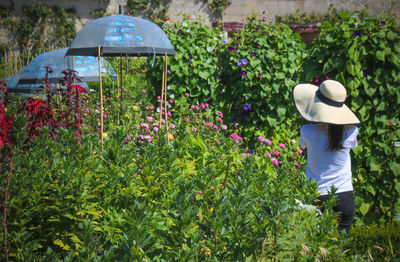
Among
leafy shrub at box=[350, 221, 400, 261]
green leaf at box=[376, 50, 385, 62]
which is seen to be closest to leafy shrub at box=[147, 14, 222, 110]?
green leaf at box=[376, 50, 385, 62]

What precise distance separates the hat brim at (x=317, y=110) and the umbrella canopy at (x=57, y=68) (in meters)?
3.12

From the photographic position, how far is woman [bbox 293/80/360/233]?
247 centimetres

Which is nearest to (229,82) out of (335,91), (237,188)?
(335,91)

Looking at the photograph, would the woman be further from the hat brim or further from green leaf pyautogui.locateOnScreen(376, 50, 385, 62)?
green leaf pyautogui.locateOnScreen(376, 50, 385, 62)

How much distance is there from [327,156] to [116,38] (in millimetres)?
2250

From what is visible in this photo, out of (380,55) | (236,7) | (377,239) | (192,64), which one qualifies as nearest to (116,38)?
(192,64)

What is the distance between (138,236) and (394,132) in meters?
3.07

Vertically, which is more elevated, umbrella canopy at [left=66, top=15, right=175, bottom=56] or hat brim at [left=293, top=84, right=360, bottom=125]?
umbrella canopy at [left=66, top=15, right=175, bottom=56]

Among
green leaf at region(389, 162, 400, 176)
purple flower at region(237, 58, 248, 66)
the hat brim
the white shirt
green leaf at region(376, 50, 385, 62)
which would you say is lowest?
green leaf at region(389, 162, 400, 176)

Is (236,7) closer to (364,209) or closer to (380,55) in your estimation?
(380,55)

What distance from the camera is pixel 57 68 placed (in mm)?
5203

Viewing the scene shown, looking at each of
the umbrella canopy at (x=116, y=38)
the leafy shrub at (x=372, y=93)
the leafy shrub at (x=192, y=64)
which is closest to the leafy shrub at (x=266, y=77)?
the leafy shrub at (x=192, y=64)

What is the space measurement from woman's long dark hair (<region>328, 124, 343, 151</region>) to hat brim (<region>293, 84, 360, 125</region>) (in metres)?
0.09

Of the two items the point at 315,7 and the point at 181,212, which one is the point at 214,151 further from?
the point at 315,7
